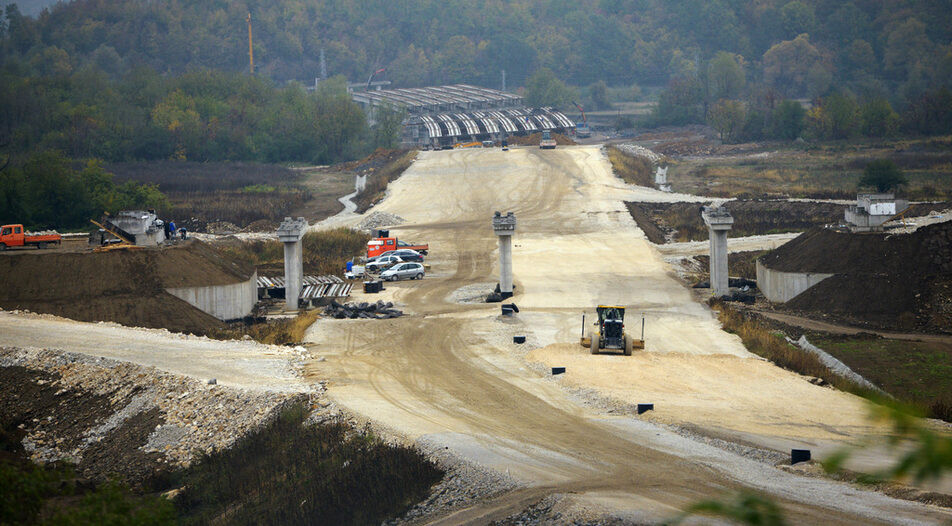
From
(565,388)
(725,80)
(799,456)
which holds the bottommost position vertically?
(565,388)

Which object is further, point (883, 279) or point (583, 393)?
point (883, 279)

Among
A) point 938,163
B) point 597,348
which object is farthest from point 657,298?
point 938,163

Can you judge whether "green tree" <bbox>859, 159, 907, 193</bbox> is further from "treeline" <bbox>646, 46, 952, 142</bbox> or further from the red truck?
the red truck

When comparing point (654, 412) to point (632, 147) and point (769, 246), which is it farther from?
point (632, 147)

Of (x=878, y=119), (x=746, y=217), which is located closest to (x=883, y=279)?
(x=746, y=217)

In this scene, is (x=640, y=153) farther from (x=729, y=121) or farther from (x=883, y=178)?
(x=883, y=178)
